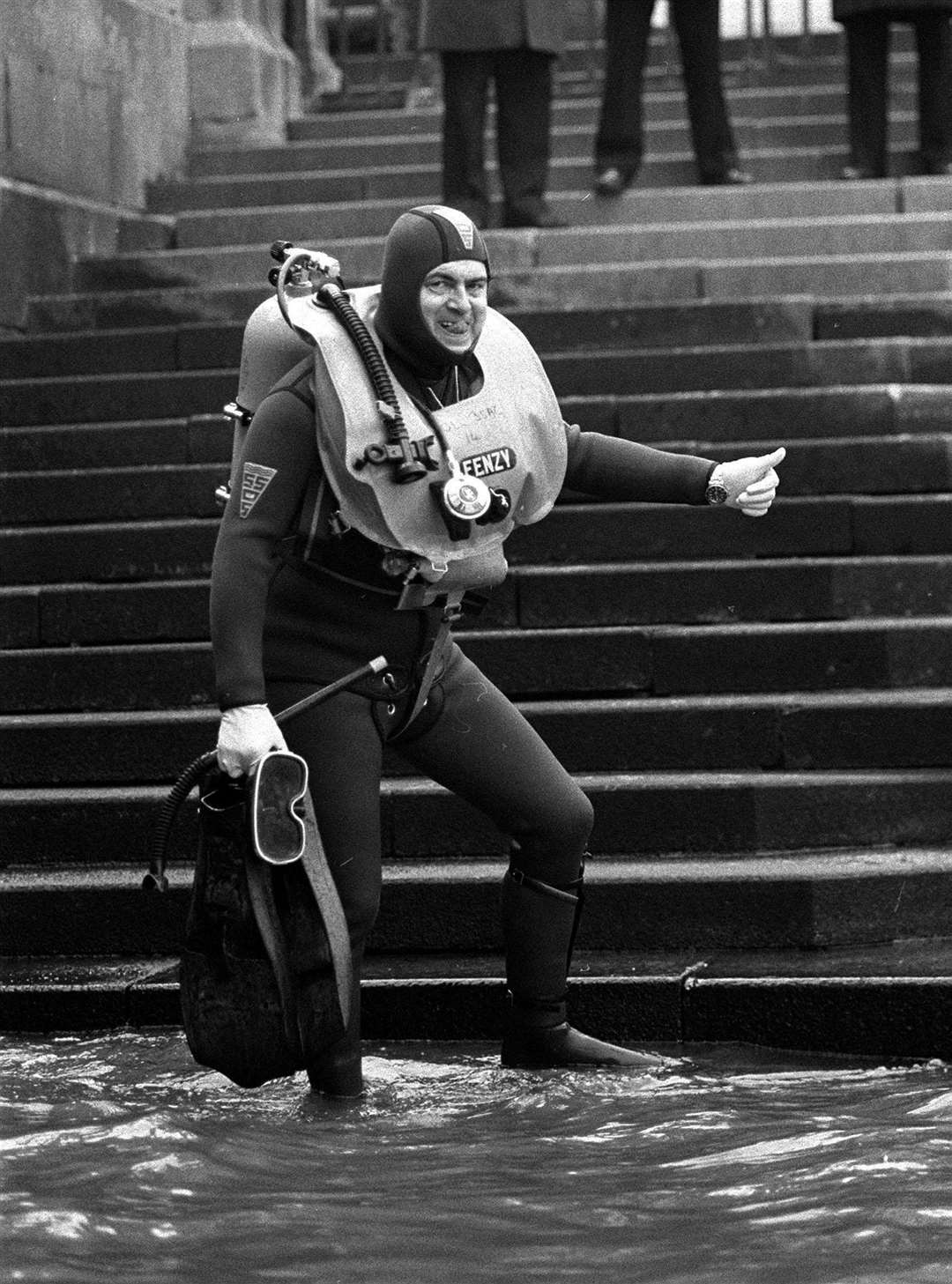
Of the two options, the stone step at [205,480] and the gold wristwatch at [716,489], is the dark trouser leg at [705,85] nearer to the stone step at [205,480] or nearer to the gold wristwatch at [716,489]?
the stone step at [205,480]

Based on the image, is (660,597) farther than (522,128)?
No

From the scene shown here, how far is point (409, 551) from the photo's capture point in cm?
507

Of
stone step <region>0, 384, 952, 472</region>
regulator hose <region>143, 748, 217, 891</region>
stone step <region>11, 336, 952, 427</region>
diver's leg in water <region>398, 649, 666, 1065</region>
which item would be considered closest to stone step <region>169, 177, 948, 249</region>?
stone step <region>11, 336, 952, 427</region>

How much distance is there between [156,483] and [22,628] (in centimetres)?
89

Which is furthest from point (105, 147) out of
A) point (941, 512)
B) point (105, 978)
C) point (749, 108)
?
point (105, 978)

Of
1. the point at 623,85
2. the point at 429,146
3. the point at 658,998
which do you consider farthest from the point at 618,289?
the point at 658,998

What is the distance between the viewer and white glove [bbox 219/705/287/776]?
193 inches

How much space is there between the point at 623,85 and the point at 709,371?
2.45m

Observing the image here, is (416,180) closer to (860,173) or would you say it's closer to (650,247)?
(650,247)

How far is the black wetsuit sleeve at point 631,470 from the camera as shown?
5.41 metres

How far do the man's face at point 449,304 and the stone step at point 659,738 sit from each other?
2.40 m

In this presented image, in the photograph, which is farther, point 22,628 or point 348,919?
point 22,628

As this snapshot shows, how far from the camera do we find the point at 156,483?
8820 millimetres

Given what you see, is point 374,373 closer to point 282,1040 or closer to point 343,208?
point 282,1040
